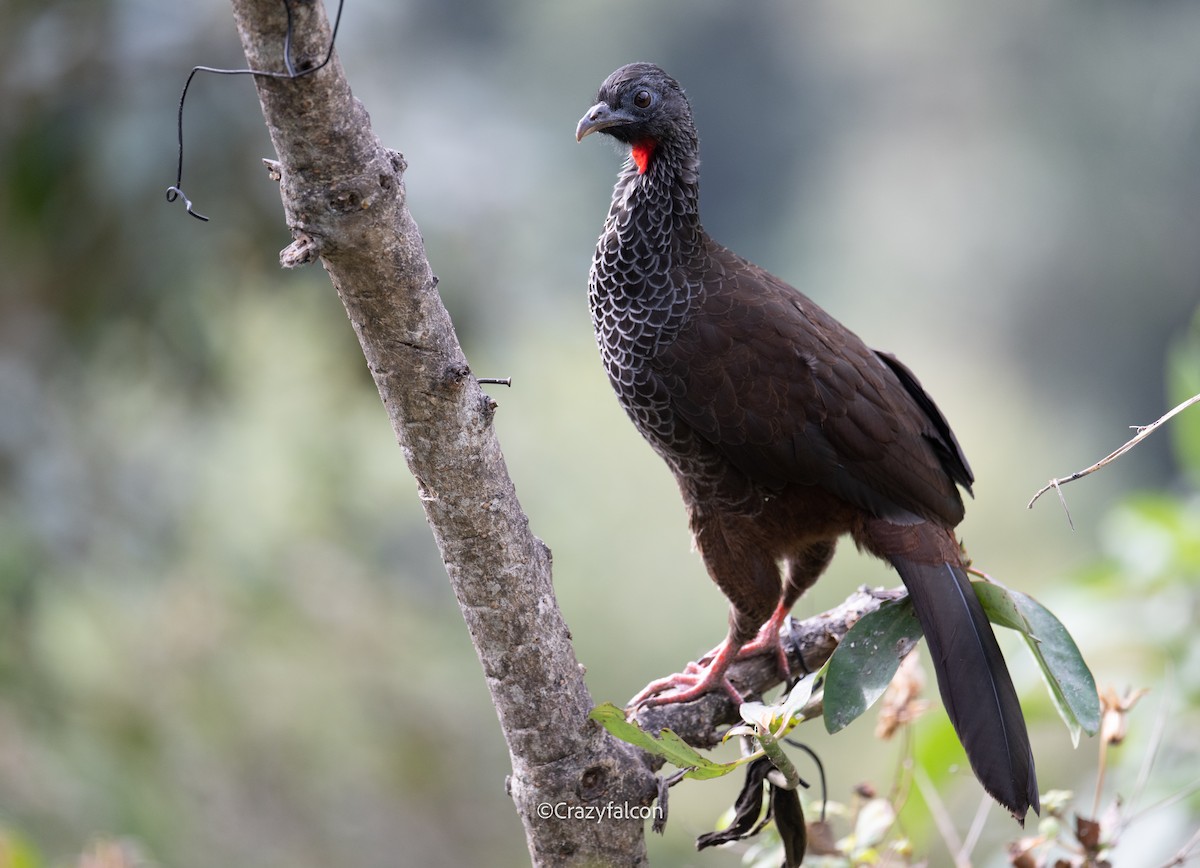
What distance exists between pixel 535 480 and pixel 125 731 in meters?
3.83

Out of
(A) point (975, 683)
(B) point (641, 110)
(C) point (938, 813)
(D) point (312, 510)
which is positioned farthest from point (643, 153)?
(D) point (312, 510)

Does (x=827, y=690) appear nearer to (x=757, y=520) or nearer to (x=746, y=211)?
(x=757, y=520)

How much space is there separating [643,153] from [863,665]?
1057 mm

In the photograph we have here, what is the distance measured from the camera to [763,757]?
5.33 feet

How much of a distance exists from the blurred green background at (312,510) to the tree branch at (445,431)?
764 millimetres

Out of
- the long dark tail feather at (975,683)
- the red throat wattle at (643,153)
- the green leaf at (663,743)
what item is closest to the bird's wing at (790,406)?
the long dark tail feather at (975,683)

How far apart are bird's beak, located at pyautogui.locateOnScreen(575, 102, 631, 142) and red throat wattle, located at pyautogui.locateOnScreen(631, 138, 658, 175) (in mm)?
67

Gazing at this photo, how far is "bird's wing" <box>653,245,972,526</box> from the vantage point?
1920mm

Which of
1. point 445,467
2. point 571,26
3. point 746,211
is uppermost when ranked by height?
point 571,26

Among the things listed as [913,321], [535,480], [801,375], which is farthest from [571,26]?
[801,375]

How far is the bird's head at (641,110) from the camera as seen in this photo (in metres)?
2.07

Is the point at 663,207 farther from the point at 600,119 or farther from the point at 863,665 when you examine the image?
the point at 863,665

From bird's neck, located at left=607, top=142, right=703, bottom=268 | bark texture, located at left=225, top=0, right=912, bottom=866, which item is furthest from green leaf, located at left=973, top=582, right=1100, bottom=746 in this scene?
bird's neck, located at left=607, top=142, right=703, bottom=268

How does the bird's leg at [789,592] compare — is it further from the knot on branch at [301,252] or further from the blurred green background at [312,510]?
the knot on branch at [301,252]
